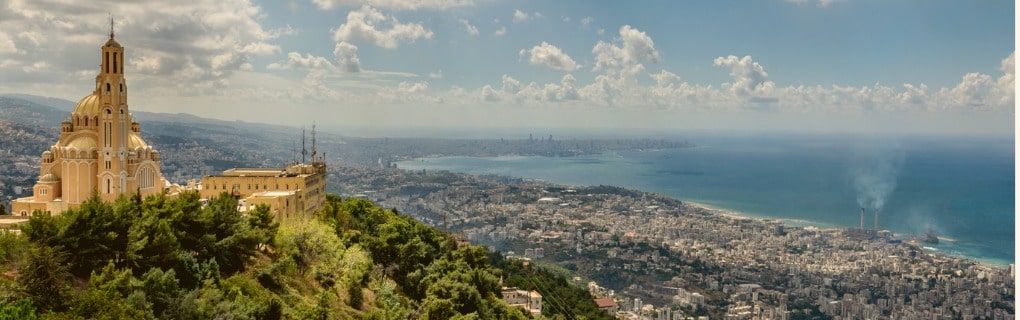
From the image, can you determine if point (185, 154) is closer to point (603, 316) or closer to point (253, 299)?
point (603, 316)

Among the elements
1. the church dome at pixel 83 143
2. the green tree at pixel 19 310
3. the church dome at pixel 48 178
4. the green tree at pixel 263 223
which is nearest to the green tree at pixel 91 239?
the green tree at pixel 19 310

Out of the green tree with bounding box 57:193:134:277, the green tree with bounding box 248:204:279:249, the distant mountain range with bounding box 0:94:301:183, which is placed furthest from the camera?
the distant mountain range with bounding box 0:94:301:183

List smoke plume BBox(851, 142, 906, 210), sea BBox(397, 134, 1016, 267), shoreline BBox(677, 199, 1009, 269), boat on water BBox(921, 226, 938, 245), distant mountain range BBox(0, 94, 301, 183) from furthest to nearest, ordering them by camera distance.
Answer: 1. smoke plume BBox(851, 142, 906, 210)
2. sea BBox(397, 134, 1016, 267)
3. boat on water BBox(921, 226, 938, 245)
4. shoreline BBox(677, 199, 1009, 269)
5. distant mountain range BBox(0, 94, 301, 183)

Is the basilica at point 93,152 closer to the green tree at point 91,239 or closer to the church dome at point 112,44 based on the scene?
the church dome at point 112,44

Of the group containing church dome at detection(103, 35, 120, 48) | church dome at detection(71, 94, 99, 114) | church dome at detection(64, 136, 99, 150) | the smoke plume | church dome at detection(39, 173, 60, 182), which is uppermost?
church dome at detection(103, 35, 120, 48)

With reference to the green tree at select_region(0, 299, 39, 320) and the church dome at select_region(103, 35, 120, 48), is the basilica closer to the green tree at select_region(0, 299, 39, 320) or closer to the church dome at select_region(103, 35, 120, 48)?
the church dome at select_region(103, 35, 120, 48)

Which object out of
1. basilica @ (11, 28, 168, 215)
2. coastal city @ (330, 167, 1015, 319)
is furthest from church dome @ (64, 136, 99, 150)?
coastal city @ (330, 167, 1015, 319)
